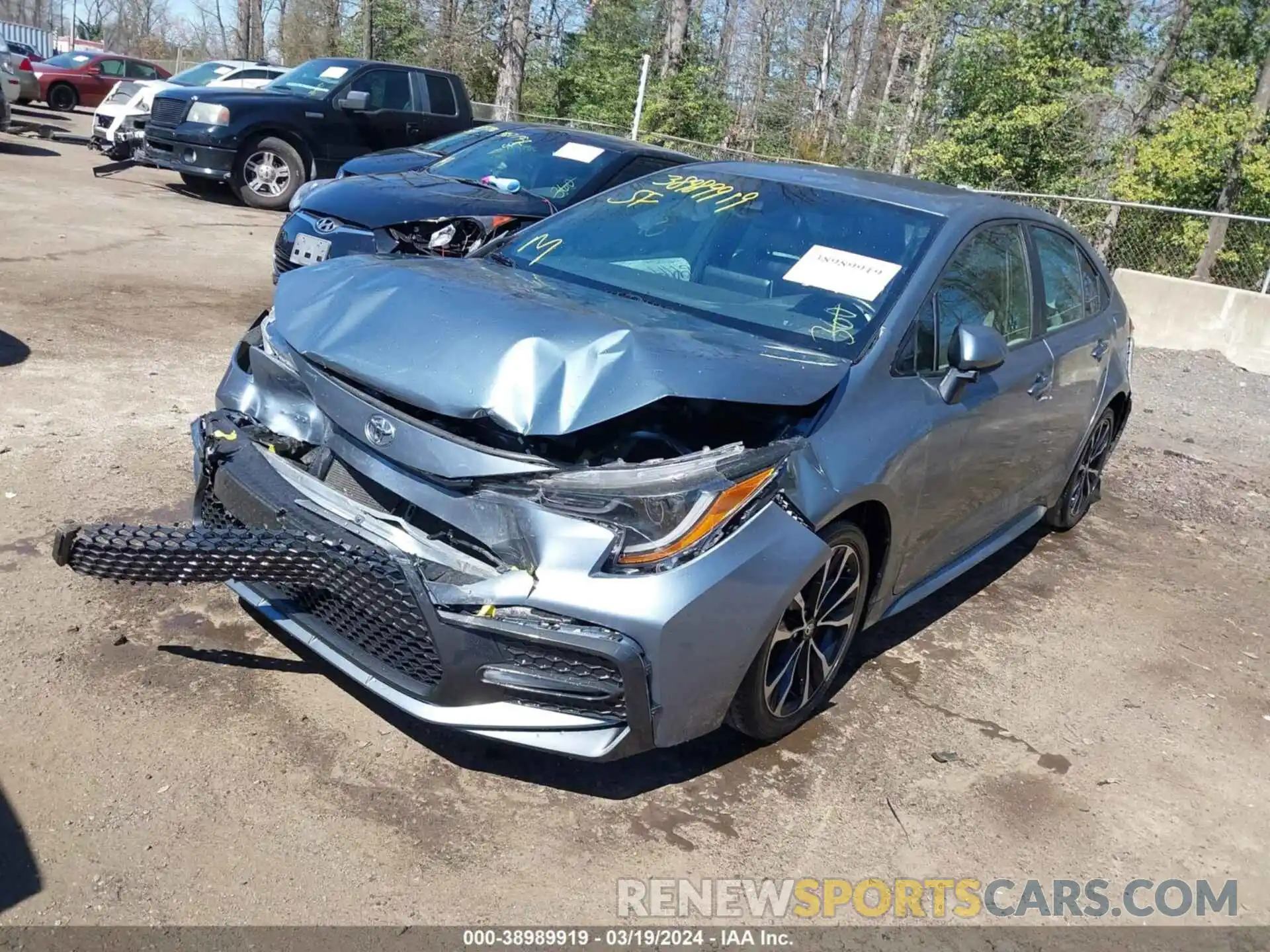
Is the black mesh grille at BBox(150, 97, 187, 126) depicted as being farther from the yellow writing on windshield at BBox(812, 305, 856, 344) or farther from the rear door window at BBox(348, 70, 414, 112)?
the yellow writing on windshield at BBox(812, 305, 856, 344)

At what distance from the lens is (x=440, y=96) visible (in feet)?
46.8

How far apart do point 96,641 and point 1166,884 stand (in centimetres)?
336

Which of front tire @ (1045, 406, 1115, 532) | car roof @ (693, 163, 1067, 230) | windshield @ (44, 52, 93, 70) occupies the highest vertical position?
car roof @ (693, 163, 1067, 230)

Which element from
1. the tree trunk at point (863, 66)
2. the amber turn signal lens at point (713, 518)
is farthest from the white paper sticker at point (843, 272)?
the tree trunk at point (863, 66)

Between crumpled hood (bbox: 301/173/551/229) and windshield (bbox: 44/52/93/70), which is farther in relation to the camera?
windshield (bbox: 44/52/93/70)

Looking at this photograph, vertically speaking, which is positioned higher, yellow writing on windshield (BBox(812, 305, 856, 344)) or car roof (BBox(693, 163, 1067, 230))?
car roof (BBox(693, 163, 1067, 230))

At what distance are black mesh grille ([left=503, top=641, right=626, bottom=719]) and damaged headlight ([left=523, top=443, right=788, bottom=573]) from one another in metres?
0.25

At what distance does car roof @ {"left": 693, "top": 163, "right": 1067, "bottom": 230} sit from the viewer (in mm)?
4379

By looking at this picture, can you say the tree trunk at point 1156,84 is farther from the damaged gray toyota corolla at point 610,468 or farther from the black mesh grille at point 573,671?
the black mesh grille at point 573,671

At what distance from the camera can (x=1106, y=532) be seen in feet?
21.0

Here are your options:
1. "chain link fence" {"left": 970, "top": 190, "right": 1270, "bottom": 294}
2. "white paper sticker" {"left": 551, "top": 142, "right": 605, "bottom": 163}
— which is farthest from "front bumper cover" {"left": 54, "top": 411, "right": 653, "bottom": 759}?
"chain link fence" {"left": 970, "top": 190, "right": 1270, "bottom": 294}

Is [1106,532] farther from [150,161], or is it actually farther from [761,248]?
[150,161]

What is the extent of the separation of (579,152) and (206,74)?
36.1 feet

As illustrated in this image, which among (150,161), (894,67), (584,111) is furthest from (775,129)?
(150,161)
